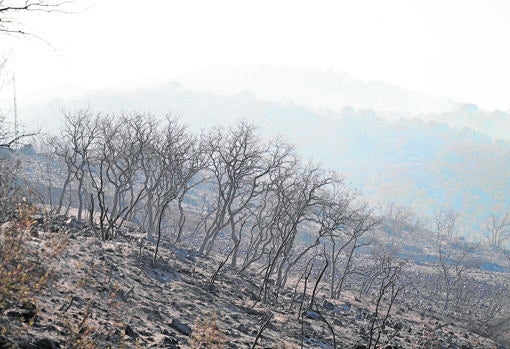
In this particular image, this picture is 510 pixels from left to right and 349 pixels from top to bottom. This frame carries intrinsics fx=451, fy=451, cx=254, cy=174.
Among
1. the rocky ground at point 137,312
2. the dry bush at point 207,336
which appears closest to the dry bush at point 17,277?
the rocky ground at point 137,312

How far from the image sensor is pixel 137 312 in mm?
9977

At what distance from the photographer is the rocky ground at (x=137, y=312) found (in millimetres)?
6320

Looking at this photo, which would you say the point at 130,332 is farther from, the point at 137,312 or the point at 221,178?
the point at 221,178

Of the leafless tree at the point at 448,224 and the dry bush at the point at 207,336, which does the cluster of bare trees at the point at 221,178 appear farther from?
the leafless tree at the point at 448,224

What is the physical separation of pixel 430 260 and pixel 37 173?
7227cm

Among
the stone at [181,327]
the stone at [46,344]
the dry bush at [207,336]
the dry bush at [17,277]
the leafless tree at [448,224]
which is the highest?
the leafless tree at [448,224]

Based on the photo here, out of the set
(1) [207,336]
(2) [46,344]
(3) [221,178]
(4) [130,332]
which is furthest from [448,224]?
(2) [46,344]

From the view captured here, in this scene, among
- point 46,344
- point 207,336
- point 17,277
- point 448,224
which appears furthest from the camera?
point 448,224

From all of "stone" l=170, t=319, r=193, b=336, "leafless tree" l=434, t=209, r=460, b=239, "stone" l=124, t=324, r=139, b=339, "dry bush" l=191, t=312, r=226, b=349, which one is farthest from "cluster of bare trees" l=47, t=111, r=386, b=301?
"leafless tree" l=434, t=209, r=460, b=239

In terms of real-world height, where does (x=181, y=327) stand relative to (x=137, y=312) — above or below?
below

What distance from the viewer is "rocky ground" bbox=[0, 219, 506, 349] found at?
632cm

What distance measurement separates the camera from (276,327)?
45.8ft

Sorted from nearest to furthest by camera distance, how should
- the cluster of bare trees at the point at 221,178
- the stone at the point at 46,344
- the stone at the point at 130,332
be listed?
the stone at the point at 46,344
the stone at the point at 130,332
the cluster of bare trees at the point at 221,178

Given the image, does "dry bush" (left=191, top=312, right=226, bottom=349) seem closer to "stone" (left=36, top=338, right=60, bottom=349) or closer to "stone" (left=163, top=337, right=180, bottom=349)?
"stone" (left=163, top=337, right=180, bottom=349)
